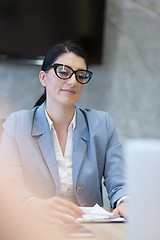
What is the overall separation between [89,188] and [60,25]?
1869 mm

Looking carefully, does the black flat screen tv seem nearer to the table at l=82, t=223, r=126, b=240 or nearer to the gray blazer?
the gray blazer

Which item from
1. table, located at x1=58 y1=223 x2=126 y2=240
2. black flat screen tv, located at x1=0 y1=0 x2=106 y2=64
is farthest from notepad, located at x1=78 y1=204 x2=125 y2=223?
black flat screen tv, located at x1=0 y1=0 x2=106 y2=64

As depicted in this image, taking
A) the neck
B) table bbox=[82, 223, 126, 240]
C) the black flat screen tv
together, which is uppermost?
the black flat screen tv

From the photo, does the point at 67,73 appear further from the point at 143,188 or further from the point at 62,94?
the point at 143,188

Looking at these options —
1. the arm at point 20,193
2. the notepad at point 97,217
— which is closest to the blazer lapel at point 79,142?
the arm at point 20,193

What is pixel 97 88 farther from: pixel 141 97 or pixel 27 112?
pixel 27 112

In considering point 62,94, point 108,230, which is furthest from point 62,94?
point 108,230

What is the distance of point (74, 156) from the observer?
152 centimetres

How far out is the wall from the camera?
10.7 ft

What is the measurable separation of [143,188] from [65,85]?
99 centimetres

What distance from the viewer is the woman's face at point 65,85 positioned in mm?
1526

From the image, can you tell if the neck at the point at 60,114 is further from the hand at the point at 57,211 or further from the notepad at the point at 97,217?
the hand at the point at 57,211

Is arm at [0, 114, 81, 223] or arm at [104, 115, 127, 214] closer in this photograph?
arm at [0, 114, 81, 223]

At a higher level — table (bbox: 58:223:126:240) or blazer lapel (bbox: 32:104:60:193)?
blazer lapel (bbox: 32:104:60:193)
